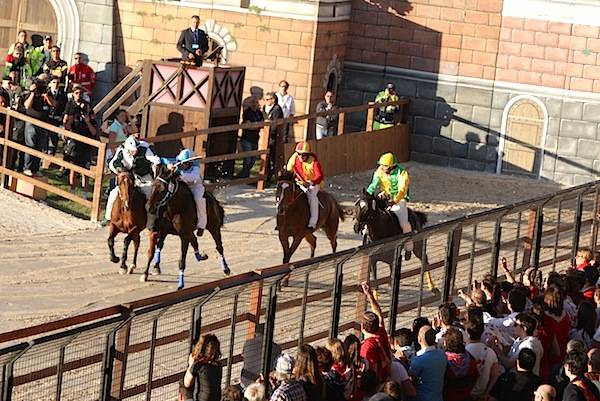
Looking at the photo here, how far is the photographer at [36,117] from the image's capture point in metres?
25.5

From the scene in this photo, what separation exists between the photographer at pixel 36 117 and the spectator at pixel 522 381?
15.1 m

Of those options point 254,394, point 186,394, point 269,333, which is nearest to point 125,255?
point 269,333

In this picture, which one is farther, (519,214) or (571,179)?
(571,179)

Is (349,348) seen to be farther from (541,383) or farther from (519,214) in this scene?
(519,214)

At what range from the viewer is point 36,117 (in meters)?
25.7

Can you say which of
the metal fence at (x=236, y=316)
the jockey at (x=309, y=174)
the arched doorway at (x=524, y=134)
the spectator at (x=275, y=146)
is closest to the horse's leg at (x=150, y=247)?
the jockey at (x=309, y=174)

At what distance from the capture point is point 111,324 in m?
10.6

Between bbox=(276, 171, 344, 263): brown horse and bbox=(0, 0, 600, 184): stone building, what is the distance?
851cm

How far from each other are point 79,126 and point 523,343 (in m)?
15.5

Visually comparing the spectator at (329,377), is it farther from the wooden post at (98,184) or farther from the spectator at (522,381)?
the wooden post at (98,184)

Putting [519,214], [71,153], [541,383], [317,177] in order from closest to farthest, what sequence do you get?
[541,383] < [519,214] < [317,177] < [71,153]

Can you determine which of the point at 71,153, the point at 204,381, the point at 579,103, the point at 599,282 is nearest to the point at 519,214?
the point at 599,282

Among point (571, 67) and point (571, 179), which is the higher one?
point (571, 67)

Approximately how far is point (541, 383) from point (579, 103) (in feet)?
64.9
